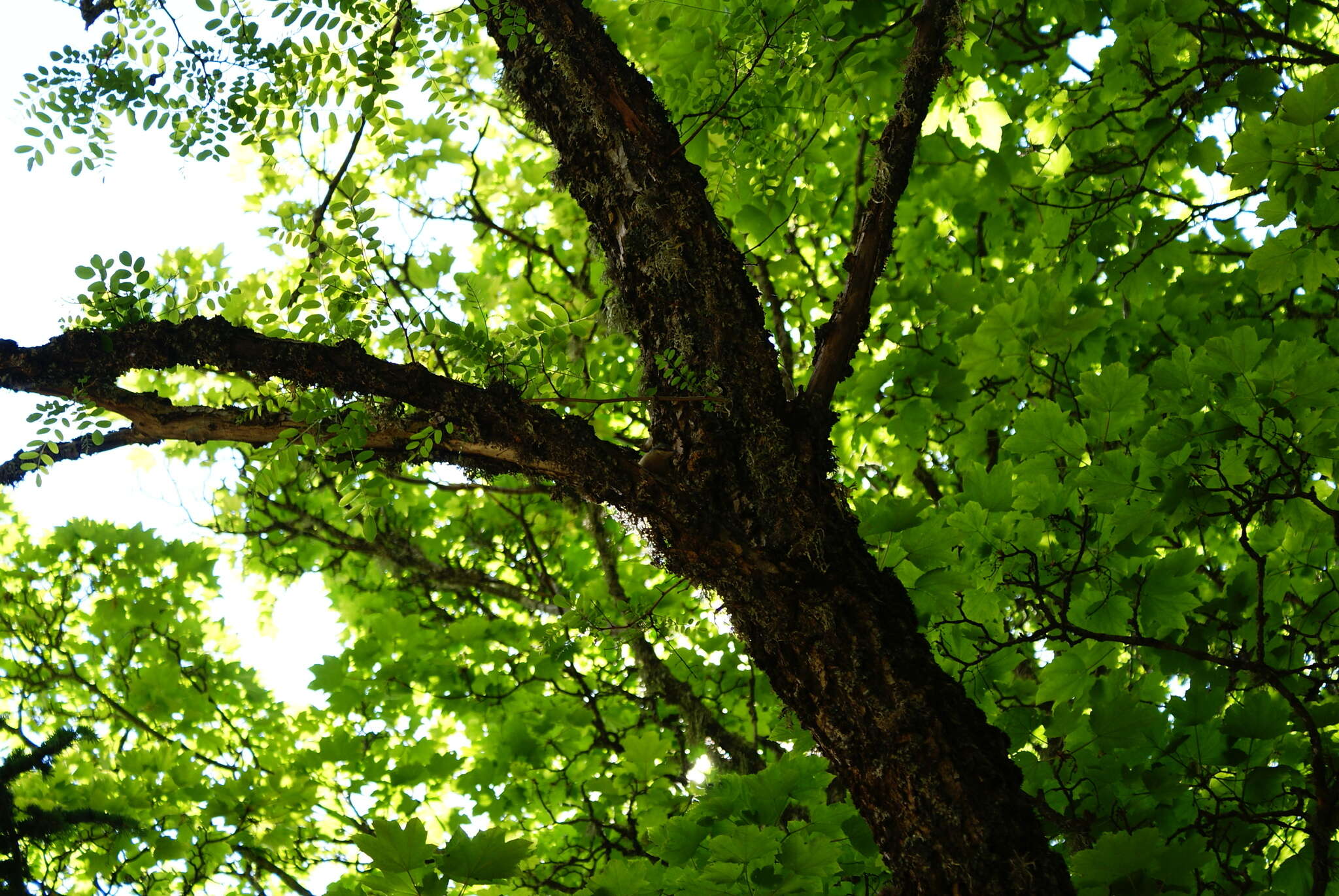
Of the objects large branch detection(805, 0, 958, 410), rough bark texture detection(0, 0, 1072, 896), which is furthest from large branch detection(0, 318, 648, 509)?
large branch detection(805, 0, 958, 410)

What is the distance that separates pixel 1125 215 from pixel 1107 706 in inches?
91.1

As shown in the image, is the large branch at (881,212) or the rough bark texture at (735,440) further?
the large branch at (881,212)

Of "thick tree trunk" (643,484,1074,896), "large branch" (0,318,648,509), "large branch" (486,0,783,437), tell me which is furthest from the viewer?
"large branch" (486,0,783,437)

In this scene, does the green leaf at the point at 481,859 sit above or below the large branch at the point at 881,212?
below

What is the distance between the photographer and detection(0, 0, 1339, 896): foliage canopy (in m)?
1.81

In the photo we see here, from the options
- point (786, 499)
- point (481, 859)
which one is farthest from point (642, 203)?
point (481, 859)

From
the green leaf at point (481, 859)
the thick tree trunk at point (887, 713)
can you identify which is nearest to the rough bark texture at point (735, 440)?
the thick tree trunk at point (887, 713)

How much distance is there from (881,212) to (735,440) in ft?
2.36

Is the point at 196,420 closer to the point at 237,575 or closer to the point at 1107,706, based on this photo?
the point at 1107,706

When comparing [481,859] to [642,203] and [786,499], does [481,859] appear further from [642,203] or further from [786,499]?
[642,203]

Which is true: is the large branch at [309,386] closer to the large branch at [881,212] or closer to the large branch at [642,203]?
the large branch at [642,203]

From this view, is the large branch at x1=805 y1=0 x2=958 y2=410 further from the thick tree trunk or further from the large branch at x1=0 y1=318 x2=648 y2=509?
the large branch at x1=0 y1=318 x2=648 y2=509

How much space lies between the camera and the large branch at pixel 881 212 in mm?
2113

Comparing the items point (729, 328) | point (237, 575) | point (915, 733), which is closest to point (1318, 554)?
point (915, 733)
